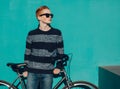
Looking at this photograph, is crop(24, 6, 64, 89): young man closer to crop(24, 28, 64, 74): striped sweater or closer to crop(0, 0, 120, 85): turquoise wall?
crop(24, 28, 64, 74): striped sweater

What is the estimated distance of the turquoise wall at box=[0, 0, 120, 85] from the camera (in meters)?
5.64

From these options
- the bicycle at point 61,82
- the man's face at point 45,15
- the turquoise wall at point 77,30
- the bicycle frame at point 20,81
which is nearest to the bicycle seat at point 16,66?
the bicycle at point 61,82

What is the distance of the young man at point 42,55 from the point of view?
4.96 m

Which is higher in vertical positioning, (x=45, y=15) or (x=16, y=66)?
(x=45, y=15)

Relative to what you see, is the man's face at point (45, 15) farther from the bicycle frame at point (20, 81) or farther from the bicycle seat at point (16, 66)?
the bicycle frame at point (20, 81)

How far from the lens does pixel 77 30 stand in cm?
579

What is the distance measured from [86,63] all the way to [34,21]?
136cm

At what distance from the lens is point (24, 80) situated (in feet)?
Result: 18.8

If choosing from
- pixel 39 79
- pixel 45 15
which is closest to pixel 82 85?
pixel 39 79

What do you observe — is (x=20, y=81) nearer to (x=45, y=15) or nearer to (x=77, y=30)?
(x=45, y=15)

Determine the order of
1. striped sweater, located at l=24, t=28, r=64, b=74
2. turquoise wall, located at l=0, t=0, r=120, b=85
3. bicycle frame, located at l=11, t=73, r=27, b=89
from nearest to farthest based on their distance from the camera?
striped sweater, located at l=24, t=28, r=64, b=74 → bicycle frame, located at l=11, t=73, r=27, b=89 → turquoise wall, located at l=0, t=0, r=120, b=85

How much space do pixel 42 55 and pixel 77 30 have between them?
3.79 feet

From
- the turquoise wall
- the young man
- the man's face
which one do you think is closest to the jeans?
the young man

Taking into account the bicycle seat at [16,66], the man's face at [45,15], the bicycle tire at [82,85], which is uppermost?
the man's face at [45,15]
